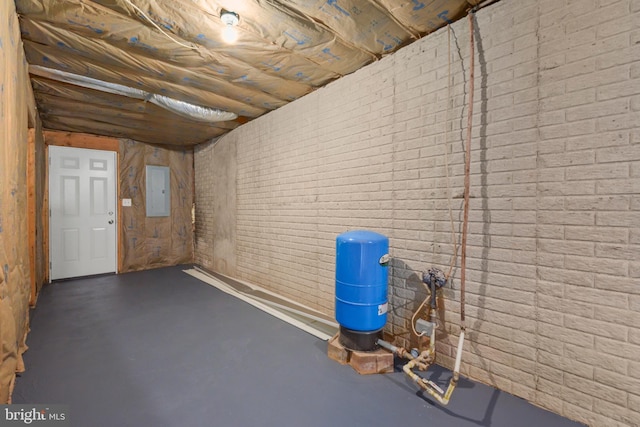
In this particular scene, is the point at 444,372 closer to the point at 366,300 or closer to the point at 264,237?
the point at 366,300

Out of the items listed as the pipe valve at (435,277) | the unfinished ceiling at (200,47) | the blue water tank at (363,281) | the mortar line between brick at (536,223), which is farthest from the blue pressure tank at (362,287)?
the unfinished ceiling at (200,47)

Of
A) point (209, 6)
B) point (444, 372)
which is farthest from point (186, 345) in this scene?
point (209, 6)

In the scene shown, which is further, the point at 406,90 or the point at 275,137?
the point at 275,137

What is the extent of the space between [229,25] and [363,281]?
7.13 feet

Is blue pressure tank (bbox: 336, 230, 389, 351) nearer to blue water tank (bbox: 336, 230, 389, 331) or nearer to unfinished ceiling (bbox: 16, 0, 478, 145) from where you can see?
blue water tank (bbox: 336, 230, 389, 331)

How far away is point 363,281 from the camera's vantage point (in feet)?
7.16

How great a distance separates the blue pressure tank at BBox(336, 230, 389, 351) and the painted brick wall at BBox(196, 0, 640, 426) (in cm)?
36

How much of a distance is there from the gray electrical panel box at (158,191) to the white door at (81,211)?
610 mm

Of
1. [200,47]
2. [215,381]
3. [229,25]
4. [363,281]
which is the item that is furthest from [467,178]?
[200,47]

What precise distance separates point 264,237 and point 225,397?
8.24 feet

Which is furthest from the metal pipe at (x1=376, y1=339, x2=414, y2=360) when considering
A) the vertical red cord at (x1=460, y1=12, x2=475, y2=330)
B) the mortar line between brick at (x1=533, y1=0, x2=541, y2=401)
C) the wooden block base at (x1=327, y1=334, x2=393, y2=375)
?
the mortar line between brick at (x1=533, y1=0, x2=541, y2=401)

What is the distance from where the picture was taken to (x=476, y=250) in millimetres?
2037

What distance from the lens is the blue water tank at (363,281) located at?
218 cm

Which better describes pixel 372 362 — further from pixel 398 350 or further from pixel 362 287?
pixel 362 287
